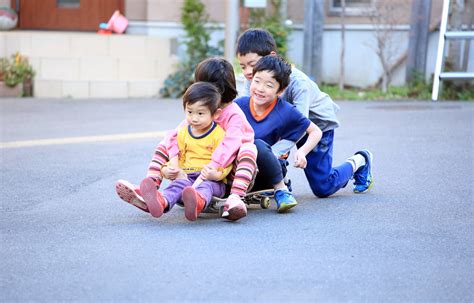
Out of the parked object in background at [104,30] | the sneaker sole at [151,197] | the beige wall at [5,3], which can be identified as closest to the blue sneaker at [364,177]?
the sneaker sole at [151,197]

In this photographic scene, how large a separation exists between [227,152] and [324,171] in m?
0.94

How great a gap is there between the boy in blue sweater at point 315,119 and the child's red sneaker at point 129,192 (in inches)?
37.4

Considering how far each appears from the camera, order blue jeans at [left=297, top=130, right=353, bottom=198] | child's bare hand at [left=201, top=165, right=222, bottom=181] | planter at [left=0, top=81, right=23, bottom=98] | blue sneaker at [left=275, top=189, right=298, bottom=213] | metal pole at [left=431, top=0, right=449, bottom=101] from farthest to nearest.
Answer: planter at [left=0, top=81, right=23, bottom=98] → metal pole at [left=431, top=0, right=449, bottom=101] → blue jeans at [left=297, top=130, right=353, bottom=198] → blue sneaker at [left=275, top=189, right=298, bottom=213] → child's bare hand at [left=201, top=165, right=222, bottom=181]

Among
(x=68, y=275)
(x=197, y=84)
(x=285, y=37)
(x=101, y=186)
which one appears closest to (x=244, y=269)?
(x=68, y=275)

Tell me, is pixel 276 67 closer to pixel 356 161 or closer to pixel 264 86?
pixel 264 86

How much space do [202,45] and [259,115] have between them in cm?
762

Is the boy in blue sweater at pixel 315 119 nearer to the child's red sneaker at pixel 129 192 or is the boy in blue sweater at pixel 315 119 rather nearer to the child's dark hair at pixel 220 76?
the child's dark hair at pixel 220 76

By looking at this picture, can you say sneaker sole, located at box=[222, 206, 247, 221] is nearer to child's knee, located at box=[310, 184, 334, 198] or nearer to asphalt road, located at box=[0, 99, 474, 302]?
asphalt road, located at box=[0, 99, 474, 302]

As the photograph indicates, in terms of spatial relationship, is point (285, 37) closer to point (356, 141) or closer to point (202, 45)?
point (202, 45)

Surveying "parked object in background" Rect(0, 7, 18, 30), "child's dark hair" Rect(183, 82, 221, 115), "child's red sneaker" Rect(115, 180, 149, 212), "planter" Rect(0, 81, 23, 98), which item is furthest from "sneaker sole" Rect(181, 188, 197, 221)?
"parked object in background" Rect(0, 7, 18, 30)

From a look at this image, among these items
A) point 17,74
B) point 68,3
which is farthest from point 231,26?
point 17,74

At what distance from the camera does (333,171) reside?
5590mm

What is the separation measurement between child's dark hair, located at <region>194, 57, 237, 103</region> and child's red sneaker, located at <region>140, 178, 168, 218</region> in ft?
2.52

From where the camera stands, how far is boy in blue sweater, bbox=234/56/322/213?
498 cm
